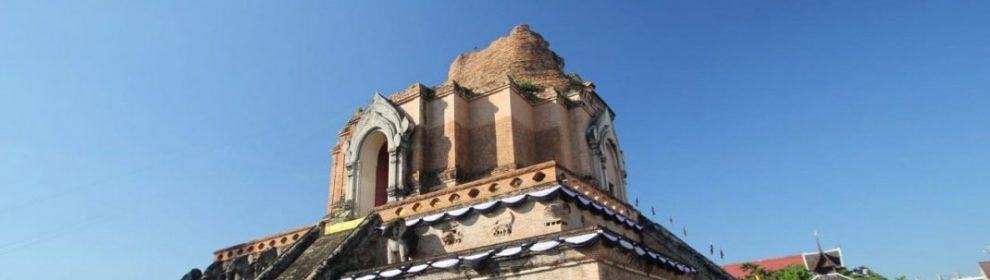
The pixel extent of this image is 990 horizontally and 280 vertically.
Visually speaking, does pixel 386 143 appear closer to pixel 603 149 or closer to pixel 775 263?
pixel 603 149

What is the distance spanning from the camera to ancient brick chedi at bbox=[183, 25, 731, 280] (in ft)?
35.0

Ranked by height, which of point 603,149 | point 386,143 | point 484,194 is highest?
point 386,143

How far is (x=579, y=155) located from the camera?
63.3 ft

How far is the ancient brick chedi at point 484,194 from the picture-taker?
10.7m

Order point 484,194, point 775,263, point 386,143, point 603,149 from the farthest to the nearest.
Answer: point 775,263 < point 603,149 < point 386,143 < point 484,194

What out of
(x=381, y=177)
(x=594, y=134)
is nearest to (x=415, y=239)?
(x=381, y=177)

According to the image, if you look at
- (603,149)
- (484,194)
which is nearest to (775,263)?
(603,149)

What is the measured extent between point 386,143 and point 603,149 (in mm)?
7014

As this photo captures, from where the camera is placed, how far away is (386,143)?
64.6 feet

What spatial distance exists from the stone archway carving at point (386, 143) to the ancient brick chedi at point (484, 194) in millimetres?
41

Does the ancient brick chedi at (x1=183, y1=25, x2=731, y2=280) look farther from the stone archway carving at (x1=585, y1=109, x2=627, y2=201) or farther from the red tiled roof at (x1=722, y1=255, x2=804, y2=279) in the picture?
the red tiled roof at (x1=722, y1=255, x2=804, y2=279)

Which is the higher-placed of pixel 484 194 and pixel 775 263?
pixel 775 263

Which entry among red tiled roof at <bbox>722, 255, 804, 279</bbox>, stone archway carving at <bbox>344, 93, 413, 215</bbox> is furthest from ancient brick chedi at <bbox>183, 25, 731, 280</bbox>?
red tiled roof at <bbox>722, 255, 804, 279</bbox>

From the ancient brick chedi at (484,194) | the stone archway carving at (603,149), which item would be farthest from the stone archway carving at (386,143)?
the stone archway carving at (603,149)
